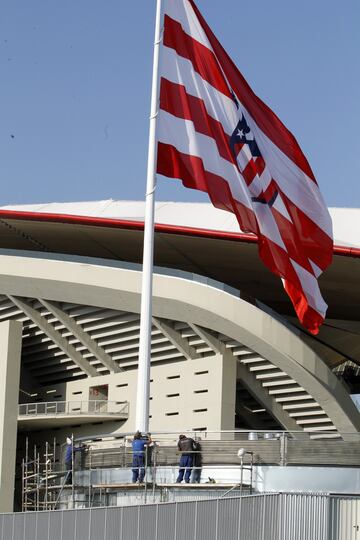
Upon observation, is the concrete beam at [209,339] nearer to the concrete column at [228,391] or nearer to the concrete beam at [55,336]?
the concrete column at [228,391]

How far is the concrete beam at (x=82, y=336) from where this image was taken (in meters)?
46.7

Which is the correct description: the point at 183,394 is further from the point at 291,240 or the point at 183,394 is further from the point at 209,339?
the point at 291,240

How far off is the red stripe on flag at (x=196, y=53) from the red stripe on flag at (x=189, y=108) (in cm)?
65

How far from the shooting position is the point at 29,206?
5072cm

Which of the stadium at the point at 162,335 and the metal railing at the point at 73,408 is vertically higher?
the stadium at the point at 162,335

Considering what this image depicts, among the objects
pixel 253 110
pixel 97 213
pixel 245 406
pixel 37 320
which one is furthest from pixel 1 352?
pixel 253 110

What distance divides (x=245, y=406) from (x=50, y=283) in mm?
8684

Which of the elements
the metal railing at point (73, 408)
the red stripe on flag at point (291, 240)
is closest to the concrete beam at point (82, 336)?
the metal railing at point (73, 408)

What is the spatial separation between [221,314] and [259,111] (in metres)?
14.8

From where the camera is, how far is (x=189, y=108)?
25.3 meters

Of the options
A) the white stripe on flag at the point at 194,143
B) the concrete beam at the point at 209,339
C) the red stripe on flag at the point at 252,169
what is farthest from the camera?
the concrete beam at the point at 209,339

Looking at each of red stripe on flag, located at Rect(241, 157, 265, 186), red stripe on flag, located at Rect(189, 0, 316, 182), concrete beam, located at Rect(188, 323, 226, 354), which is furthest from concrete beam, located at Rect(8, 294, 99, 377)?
red stripe on flag, located at Rect(241, 157, 265, 186)

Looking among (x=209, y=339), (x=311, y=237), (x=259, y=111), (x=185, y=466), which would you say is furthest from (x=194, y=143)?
(x=209, y=339)

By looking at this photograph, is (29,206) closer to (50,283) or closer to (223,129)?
(50,283)
